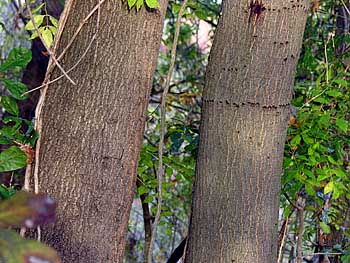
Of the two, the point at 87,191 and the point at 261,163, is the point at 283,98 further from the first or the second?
the point at 87,191

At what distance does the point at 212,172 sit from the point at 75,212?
1.22 ft

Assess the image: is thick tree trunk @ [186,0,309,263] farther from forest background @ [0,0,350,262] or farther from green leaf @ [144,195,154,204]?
green leaf @ [144,195,154,204]

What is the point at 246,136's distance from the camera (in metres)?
1.34

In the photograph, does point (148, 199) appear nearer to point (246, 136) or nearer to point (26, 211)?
point (246, 136)

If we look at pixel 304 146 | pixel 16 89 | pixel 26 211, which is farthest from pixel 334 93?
pixel 26 211

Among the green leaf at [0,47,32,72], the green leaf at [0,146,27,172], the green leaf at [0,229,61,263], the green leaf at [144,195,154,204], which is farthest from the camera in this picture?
the green leaf at [144,195,154,204]

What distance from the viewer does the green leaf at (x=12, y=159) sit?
103cm

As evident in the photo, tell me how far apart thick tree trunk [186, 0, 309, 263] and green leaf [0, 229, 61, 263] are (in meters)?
0.94

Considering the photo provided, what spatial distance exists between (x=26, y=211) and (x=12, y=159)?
2.20 ft

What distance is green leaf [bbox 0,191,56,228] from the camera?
0.42 m

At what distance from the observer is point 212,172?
53.4 inches

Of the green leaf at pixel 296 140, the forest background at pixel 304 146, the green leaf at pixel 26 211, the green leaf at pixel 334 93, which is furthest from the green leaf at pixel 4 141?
the green leaf at pixel 334 93

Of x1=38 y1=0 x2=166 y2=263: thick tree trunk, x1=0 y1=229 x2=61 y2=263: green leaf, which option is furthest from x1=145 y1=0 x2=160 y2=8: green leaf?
x1=0 y1=229 x2=61 y2=263: green leaf

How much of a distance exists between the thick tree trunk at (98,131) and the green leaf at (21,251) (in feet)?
2.40
